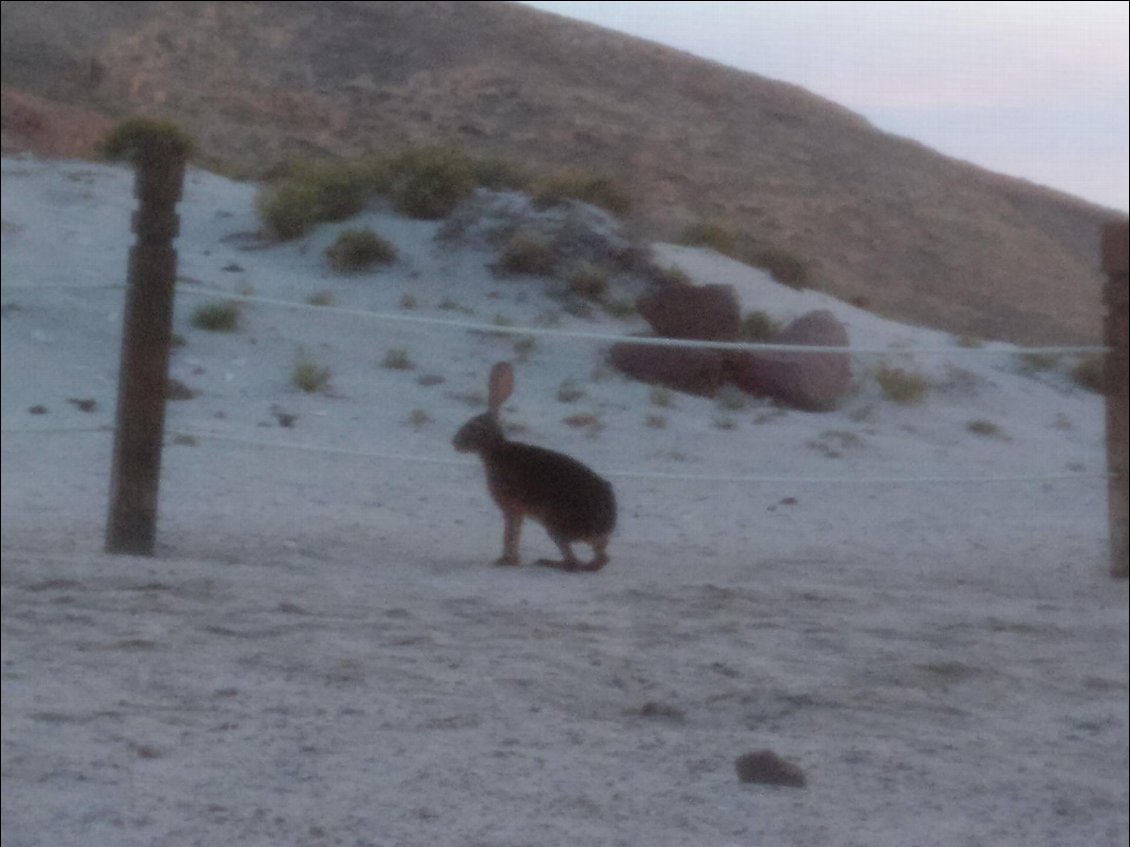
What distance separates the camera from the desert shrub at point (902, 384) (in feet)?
13.7

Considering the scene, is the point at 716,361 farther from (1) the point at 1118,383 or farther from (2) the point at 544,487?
(1) the point at 1118,383

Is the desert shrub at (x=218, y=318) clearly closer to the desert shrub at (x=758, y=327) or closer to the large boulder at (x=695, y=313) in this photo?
the desert shrub at (x=758, y=327)

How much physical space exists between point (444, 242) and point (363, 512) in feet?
3.44

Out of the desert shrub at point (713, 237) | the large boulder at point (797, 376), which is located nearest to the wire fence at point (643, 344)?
the large boulder at point (797, 376)

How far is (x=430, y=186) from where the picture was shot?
214 inches

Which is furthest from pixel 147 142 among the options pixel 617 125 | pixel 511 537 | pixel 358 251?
pixel 617 125

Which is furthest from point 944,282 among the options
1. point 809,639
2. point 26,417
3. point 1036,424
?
point 26,417

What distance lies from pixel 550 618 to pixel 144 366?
6.15 ft

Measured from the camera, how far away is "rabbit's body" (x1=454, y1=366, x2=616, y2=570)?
3.83m

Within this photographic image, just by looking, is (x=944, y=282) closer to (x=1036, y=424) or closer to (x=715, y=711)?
(x=1036, y=424)

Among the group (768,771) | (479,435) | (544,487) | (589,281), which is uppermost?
(589,281)

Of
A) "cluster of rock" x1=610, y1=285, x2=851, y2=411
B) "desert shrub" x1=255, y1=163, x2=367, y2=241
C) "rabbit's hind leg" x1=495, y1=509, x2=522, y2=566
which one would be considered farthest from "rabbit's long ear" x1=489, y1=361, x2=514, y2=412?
"desert shrub" x1=255, y1=163, x2=367, y2=241

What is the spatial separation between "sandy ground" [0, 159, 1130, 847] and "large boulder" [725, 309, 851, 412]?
0.23ft

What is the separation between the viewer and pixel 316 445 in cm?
464
